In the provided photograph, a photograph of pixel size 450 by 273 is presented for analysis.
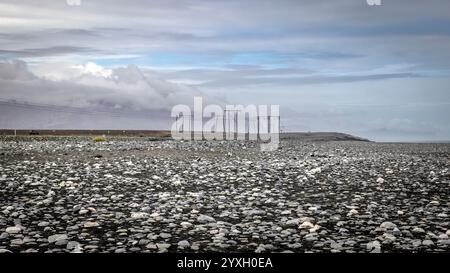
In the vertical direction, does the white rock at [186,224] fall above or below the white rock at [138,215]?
below

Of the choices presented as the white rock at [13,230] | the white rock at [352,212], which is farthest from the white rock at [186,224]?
the white rock at [352,212]

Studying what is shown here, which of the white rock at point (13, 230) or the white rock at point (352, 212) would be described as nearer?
the white rock at point (13, 230)

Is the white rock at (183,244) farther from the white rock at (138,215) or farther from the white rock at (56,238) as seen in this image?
the white rock at (138,215)

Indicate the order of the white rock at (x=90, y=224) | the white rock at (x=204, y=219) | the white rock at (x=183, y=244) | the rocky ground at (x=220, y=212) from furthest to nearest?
the white rock at (x=204, y=219) → the white rock at (x=90, y=224) → the rocky ground at (x=220, y=212) → the white rock at (x=183, y=244)

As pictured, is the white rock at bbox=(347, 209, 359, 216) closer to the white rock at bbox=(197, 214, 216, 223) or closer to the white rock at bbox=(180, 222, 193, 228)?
the white rock at bbox=(197, 214, 216, 223)

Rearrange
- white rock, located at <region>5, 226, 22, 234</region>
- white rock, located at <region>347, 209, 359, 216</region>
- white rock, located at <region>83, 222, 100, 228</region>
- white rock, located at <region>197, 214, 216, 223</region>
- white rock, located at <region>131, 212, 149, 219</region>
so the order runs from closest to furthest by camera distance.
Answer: white rock, located at <region>5, 226, 22, 234</region>
white rock, located at <region>83, 222, 100, 228</region>
white rock, located at <region>197, 214, 216, 223</region>
white rock, located at <region>131, 212, 149, 219</region>
white rock, located at <region>347, 209, 359, 216</region>

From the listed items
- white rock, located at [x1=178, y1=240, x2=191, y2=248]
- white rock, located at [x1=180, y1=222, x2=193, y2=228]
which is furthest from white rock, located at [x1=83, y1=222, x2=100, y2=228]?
white rock, located at [x1=178, y1=240, x2=191, y2=248]

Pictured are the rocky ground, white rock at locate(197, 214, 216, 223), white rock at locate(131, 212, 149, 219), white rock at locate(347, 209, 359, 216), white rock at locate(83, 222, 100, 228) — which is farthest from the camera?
white rock at locate(347, 209, 359, 216)

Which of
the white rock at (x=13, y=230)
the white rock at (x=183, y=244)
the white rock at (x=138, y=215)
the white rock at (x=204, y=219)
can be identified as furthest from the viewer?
the white rock at (x=138, y=215)

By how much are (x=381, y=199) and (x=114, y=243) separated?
7.59m

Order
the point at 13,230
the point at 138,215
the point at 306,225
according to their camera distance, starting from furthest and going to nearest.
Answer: the point at 138,215 → the point at 306,225 → the point at 13,230

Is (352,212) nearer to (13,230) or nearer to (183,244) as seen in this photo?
(183,244)

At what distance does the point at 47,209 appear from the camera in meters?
9.84

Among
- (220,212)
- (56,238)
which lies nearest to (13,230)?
(56,238)
